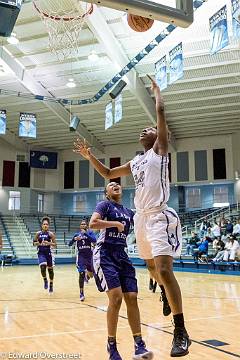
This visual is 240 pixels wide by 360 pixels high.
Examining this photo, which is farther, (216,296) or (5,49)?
(5,49)

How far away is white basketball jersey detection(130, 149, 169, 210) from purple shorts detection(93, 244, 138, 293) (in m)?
0.77

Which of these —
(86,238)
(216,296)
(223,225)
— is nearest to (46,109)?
(223,225)

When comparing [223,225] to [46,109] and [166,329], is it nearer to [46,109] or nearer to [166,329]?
[46,109]

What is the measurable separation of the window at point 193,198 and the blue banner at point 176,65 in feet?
57.9

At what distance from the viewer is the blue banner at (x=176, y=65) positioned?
41.1 feet

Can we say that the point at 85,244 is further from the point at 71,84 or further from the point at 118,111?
the point at 71,84

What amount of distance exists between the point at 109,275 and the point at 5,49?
16.5 m

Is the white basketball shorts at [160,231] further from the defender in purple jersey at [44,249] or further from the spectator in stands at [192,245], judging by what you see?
the spectator in stands at [192,245]

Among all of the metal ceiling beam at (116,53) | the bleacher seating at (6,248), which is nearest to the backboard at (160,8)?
the metal ceiling beam at (116,53)

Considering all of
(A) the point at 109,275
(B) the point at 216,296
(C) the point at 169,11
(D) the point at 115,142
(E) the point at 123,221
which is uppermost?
(D) the point at 115,142

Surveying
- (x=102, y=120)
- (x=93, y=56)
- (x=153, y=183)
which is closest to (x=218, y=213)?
(x=102, y=120)

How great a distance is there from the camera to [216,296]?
942 centimetres

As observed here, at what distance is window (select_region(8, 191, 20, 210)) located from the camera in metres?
30.7

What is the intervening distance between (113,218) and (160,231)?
3.72 ft
